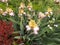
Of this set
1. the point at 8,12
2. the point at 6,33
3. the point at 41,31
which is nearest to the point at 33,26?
the point at 41,31

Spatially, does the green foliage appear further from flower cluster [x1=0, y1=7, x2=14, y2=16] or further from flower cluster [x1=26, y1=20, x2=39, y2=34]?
flower cluster [x1=26, y1=20, x2=39, y2=34]

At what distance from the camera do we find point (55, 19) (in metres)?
5.57

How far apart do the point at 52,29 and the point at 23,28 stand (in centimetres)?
55

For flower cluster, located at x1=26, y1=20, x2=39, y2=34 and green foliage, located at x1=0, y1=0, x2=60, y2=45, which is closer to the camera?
flower cluster, located at x1=26, y1=20, x2=39, y2=34

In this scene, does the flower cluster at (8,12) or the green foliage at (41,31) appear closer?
the green foliage at (41,31)

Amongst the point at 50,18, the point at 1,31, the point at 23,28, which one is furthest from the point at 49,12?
the point at 1,31

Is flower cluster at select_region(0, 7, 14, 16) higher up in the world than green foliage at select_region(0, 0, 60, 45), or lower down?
higher up

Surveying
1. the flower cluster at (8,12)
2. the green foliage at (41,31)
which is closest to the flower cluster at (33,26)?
the green foliage at (41,31)

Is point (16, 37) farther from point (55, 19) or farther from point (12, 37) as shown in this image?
point (55, 19)

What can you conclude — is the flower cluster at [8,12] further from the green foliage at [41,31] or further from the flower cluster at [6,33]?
the flower cluster at [6,33]

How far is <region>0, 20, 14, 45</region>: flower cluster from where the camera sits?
4652 millimetres

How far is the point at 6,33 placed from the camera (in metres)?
4.76

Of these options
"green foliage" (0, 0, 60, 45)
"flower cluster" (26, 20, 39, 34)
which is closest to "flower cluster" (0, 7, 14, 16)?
"green foliage" (0, 0, 60, 45)

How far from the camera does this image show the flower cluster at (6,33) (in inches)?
183
